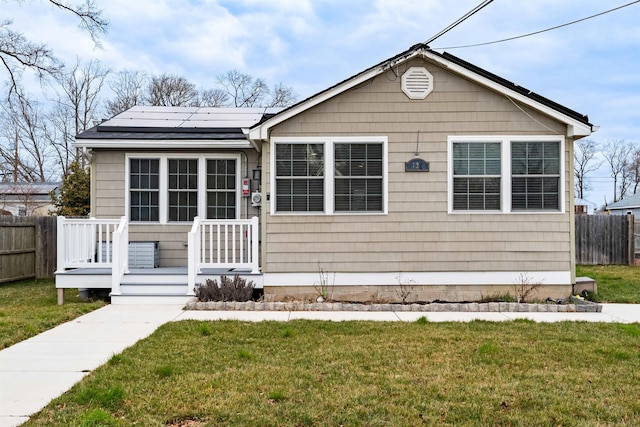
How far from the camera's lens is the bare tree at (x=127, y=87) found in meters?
29.9

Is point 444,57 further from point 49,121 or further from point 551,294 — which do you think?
point 49,121

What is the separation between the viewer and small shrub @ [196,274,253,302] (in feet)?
26.2

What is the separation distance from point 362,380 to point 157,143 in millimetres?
6956

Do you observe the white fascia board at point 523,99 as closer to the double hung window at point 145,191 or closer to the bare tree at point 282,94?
the double hung window at point 145,191

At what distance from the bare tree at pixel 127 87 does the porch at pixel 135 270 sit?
23.3 meters

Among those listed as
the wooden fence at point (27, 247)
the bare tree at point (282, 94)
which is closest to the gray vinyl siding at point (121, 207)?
the wooden fence at point (27, 247)

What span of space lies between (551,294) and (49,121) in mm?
30828

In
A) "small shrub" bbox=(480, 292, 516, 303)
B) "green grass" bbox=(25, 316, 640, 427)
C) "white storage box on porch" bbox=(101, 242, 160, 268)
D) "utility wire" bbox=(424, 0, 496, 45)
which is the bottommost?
"green grass" bbox=(25, 316, 640, 427)

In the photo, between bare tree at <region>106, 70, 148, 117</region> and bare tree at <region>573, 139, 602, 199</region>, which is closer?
bare tree at <region>106, 70, 148, 117</region>

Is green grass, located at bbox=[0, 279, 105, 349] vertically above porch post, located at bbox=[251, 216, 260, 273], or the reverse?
porch post, located at bbox=[251, 216, 260, 273]

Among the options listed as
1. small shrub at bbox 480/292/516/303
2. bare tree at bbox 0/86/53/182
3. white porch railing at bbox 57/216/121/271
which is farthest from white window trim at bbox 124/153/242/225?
bare tree at bbox 0/86/53/182

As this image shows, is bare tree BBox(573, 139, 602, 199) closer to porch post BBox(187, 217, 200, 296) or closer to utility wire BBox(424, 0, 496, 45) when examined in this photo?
utility wire BBox(424, 0, 496, 45)

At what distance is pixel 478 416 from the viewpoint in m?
3.47

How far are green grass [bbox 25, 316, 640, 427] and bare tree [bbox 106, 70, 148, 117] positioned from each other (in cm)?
2702
